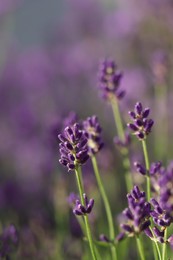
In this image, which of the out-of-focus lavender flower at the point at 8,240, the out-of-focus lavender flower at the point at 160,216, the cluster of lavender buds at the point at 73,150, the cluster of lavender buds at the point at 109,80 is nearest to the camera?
the out-of-focus lavender flower at the point at 160,216

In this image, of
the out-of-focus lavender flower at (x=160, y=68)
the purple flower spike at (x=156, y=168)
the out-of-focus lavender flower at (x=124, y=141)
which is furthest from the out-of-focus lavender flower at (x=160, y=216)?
the out-of-focus lavender flower at (x=160, y=68)

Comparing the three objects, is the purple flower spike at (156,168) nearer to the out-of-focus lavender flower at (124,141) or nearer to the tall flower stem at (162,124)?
the out-of-focus lavender flower at (124,141)

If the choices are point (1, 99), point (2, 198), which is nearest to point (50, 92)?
point (1, 99)

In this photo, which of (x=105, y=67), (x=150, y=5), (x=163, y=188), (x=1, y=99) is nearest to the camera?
(x=163, y=188)

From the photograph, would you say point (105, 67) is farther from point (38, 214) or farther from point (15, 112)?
point (15, 112)

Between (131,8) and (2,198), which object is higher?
(131,8)

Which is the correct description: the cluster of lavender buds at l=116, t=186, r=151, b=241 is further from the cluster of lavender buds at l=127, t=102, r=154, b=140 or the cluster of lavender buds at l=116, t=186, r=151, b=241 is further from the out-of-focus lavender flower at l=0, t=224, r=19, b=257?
the out-of-focus lavender flower at l=0, t=224, r=19, b=257
